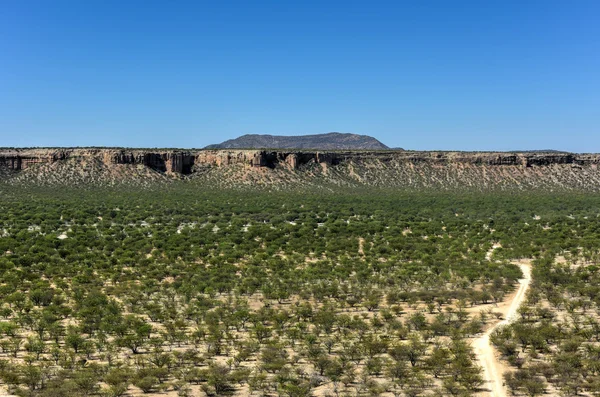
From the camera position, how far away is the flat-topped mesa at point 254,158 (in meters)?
102

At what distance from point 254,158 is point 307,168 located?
11.7 m

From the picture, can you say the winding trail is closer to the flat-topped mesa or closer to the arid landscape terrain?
the arid landscape terrain

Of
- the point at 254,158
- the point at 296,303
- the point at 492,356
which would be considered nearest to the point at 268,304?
the point at 296,303

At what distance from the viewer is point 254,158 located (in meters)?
106

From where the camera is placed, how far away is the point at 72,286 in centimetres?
2400

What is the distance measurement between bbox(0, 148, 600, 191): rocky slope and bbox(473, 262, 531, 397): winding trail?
254 feet

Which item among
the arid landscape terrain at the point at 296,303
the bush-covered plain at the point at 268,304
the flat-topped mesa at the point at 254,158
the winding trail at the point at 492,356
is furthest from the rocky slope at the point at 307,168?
the winding trail at the point at 492,356

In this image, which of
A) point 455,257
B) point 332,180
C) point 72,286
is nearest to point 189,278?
point 72,286

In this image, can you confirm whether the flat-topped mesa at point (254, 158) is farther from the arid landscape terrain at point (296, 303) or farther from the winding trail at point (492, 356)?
the winding trail at point (492, 356)

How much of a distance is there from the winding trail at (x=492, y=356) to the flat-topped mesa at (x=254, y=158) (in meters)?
86.2

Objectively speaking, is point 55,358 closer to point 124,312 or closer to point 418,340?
point 124,312

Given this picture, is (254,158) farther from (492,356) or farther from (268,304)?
(492,356)

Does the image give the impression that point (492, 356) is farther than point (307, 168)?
No

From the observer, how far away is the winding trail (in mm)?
14031
